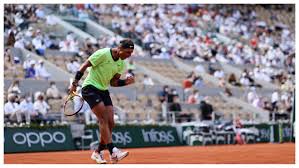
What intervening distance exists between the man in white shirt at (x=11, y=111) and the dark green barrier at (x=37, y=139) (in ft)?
2.35

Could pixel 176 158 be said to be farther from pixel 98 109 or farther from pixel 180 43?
pixel 180 43

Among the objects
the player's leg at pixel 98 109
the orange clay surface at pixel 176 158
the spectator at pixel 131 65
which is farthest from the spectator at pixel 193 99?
the player's leg at pixel 98 109

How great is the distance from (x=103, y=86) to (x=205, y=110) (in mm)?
14504

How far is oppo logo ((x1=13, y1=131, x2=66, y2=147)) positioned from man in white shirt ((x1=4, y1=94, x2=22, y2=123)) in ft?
2.34

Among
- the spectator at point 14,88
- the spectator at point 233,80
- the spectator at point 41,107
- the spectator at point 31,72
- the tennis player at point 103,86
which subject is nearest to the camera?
the tennis player at point 103,86

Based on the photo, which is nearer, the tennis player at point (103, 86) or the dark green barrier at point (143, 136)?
the tennis player at point (103, 86)

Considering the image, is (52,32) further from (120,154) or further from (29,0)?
(120,154)

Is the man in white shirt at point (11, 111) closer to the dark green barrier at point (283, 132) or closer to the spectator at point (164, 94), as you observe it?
the spectator at point (164, 94)

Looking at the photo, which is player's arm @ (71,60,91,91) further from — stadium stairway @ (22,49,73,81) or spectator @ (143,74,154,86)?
spectator @ (143,74,154,86)

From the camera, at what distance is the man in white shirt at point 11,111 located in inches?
786

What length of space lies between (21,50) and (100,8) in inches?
345

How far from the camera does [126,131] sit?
22156 millimetres

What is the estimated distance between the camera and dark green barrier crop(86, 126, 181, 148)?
21791mm

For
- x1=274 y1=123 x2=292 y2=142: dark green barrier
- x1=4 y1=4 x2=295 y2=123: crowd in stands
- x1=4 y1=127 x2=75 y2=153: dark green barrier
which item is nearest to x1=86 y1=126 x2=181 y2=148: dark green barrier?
x1=4 y1=127 x2=75 y2=153: dark green barrier
